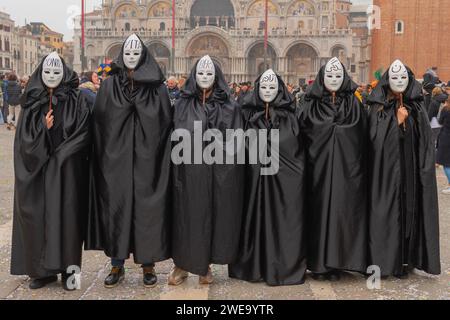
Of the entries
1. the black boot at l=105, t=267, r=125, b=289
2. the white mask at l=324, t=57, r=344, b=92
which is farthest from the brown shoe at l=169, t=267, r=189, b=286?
the white mask at l=324, t=57, r=344, b=92

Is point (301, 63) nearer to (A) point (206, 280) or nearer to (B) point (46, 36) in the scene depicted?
(B) point (46, 36)

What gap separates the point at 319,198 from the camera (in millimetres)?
4359

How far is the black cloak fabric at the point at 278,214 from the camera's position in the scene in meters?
4.30

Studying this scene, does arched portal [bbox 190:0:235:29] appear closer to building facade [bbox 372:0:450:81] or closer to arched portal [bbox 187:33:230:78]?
arched portal [bbox 187:33:230:78]

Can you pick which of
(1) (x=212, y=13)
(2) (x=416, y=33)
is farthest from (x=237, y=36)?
(2) (x=416, y=33)

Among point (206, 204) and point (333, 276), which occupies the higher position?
point (206, 204)

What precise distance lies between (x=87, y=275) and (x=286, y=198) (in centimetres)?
181

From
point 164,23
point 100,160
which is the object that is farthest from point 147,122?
point 164,23

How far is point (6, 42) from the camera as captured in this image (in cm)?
6397

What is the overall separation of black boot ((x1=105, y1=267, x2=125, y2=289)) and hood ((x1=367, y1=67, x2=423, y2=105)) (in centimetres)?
249

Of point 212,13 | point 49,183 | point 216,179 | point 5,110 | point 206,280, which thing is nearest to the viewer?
point 49,183

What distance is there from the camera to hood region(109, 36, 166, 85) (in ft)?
13.4

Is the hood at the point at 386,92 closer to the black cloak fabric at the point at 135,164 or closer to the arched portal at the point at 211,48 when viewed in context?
the black cloak fabric at the point at 135,164

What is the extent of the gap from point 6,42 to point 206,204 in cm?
6672
